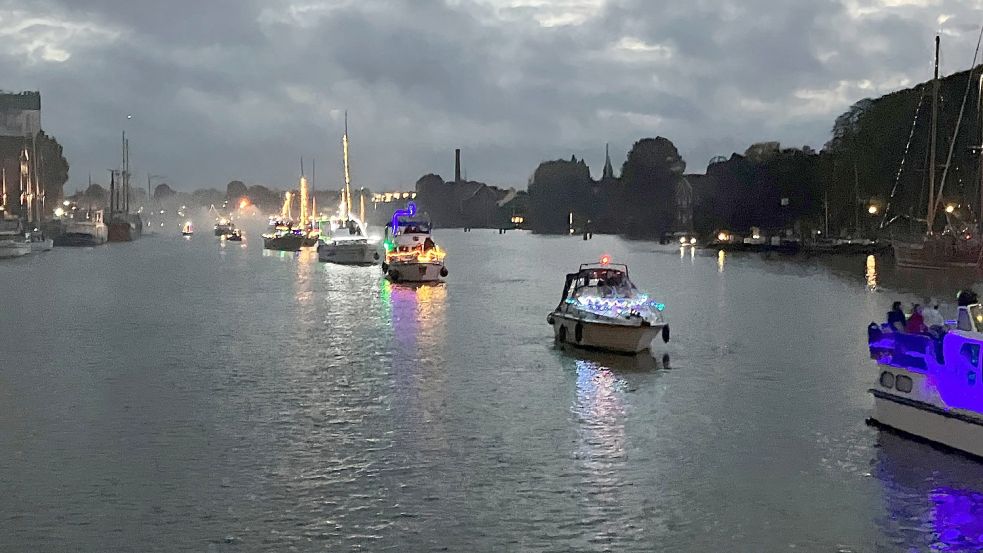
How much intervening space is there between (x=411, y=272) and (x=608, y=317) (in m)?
46.2

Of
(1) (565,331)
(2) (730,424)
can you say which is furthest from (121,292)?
(2) (730,424)

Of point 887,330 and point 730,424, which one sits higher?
point 887,330

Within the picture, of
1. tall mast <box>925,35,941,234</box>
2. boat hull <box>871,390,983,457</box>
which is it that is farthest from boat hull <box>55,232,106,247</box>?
boat hull <box>871,390,983,457</box>

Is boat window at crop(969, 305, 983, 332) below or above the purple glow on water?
above

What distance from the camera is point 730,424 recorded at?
31.5 meters

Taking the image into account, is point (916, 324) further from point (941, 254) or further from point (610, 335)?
point (941, 254)

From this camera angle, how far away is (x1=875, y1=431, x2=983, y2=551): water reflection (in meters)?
21.1

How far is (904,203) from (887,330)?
102779mm

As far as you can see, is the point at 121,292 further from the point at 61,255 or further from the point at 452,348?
the point at 61,255

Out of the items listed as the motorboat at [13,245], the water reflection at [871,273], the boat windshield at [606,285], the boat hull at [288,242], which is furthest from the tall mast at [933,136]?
the motorboat at [13,245]

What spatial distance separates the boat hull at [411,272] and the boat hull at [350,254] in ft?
108

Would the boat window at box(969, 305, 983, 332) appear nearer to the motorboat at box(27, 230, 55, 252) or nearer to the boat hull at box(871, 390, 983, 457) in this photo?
the boat hull at box(871, 390, 983, 457)

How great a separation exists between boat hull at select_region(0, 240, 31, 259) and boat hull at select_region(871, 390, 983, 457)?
5137 inches

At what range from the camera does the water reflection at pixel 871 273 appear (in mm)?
89438
